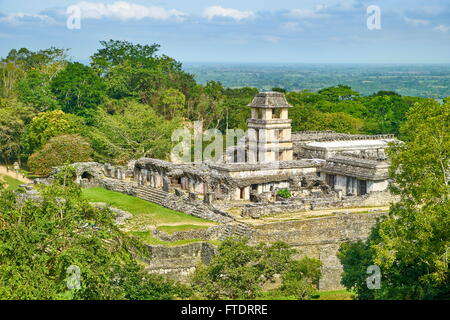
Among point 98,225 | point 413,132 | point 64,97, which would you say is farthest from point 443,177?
Result: point 64,97

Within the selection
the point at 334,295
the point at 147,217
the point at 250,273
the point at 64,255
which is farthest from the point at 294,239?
the point at 64,255

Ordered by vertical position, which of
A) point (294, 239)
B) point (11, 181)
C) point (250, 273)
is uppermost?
point (250, 273)

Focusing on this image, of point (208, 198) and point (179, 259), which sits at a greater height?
point (208, 198)

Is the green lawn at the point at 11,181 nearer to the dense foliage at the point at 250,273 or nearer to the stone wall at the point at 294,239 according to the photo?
the stone wall at the point at 294,239

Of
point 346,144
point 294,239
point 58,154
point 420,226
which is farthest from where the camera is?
point 58,154

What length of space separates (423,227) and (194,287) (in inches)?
381

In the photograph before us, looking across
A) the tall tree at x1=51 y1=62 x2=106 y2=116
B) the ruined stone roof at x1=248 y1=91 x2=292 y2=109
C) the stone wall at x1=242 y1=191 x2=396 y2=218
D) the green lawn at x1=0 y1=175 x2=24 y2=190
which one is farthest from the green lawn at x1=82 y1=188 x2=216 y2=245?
the tall tree at x1=51 y1=62 x2=106 y2=116

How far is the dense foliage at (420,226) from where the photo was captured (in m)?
24.7

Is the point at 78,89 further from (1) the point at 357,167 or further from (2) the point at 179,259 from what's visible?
(2) the point at 179,259

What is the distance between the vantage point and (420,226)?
2486 cm

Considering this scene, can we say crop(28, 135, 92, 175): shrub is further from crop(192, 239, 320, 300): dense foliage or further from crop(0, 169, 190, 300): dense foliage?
crop(0, 169, 190, 300): dense foliage

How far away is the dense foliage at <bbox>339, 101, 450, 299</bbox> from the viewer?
24.7 meters

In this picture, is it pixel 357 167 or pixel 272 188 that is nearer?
pixel 357 167

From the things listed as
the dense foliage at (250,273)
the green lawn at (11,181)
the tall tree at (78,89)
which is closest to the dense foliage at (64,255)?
the dense foliage at (250,273)
